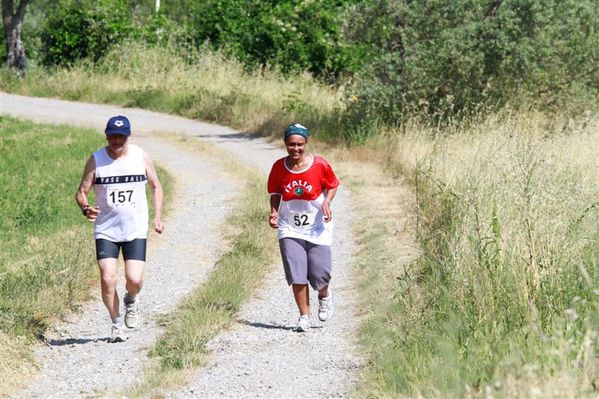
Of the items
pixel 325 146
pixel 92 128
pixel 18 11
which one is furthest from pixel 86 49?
pixel 325 146

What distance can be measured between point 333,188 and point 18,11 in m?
25.5

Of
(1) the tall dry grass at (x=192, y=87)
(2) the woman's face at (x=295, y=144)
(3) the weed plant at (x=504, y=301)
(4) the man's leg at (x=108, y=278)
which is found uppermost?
(2) the woman's face at (x=295, y=144)

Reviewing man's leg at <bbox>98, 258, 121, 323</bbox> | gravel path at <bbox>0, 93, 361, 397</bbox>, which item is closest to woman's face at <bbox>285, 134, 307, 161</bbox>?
gravel path at <bbox>0, 93, 361, 397</bbox>

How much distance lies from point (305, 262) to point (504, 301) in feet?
6.30

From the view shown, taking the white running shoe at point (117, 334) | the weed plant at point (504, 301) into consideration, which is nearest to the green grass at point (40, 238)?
the white running shoe at point (117, 334)

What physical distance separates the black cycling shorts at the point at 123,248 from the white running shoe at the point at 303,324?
1317 millimetres

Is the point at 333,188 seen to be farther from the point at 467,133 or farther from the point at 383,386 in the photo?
the point at 467,133

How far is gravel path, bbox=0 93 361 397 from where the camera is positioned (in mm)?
7246

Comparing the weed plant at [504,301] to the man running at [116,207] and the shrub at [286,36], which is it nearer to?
the man running at [116,207]

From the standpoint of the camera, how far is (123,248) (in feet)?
28.5

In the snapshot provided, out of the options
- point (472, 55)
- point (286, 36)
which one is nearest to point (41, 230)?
point (472, 55)

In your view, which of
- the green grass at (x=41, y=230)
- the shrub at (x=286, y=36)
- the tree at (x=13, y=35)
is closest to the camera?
the green grass at (x=41, y=230)

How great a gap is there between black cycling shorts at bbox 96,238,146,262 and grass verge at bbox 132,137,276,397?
627 mm

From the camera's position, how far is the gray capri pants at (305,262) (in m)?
8.75
